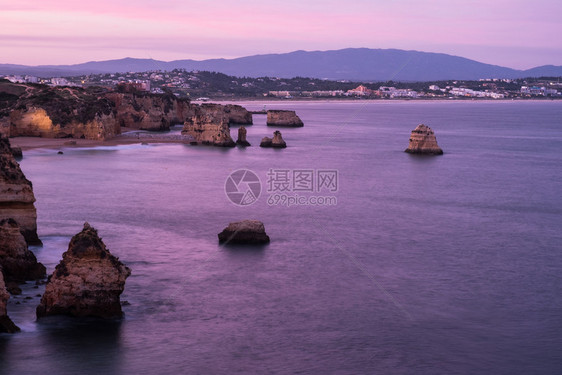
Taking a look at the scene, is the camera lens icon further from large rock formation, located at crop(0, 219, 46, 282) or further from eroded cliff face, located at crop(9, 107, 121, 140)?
eroded cliff face, located at crop(9, 107, 121, 140)

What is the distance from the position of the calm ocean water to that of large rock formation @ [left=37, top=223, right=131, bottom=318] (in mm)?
A: 615

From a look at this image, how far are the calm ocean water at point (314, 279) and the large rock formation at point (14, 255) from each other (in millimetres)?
1033

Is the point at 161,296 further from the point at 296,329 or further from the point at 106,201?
the point at 106,201

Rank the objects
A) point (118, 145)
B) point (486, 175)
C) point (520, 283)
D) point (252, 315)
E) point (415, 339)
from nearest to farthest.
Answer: point (415, 339)
point (252, 315)
point (520, 283)
point (486, 175)
point (118, 145)

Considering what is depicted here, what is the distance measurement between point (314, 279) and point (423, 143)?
231ft

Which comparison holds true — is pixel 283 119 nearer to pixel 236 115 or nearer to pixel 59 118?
pixel 236 115

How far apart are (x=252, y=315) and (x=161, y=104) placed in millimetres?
124117

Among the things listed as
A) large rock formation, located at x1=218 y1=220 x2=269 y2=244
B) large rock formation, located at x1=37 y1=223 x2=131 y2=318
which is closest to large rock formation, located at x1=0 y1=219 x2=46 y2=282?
large rock formation, located at x1=37 y1=223 x2=131 y2=318

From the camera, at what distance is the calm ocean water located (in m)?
29.2

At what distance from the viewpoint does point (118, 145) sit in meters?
116

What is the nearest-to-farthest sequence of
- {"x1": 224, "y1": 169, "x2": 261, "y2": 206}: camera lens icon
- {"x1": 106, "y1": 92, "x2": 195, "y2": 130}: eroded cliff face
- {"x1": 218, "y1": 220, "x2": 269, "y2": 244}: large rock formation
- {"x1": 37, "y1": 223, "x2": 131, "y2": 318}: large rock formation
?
1. {"x1": 37, "y1": 223, "x2": 131, "y2": 318}: large rock formation
2. {"x1": 218, "y1": 220, "x2": 269, "y2": 244}: large rock formation
3. {"x1": 224, "y1": 169, "x2": 261, "y2": 206}: camera lens icon
4. {"x1": 106, "y1": 92, "x2": 195, "y2": 130}: eroded cliff face

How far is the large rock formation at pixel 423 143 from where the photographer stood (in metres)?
107

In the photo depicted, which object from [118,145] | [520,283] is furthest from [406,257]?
[118,145]

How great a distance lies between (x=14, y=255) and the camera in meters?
35.0
